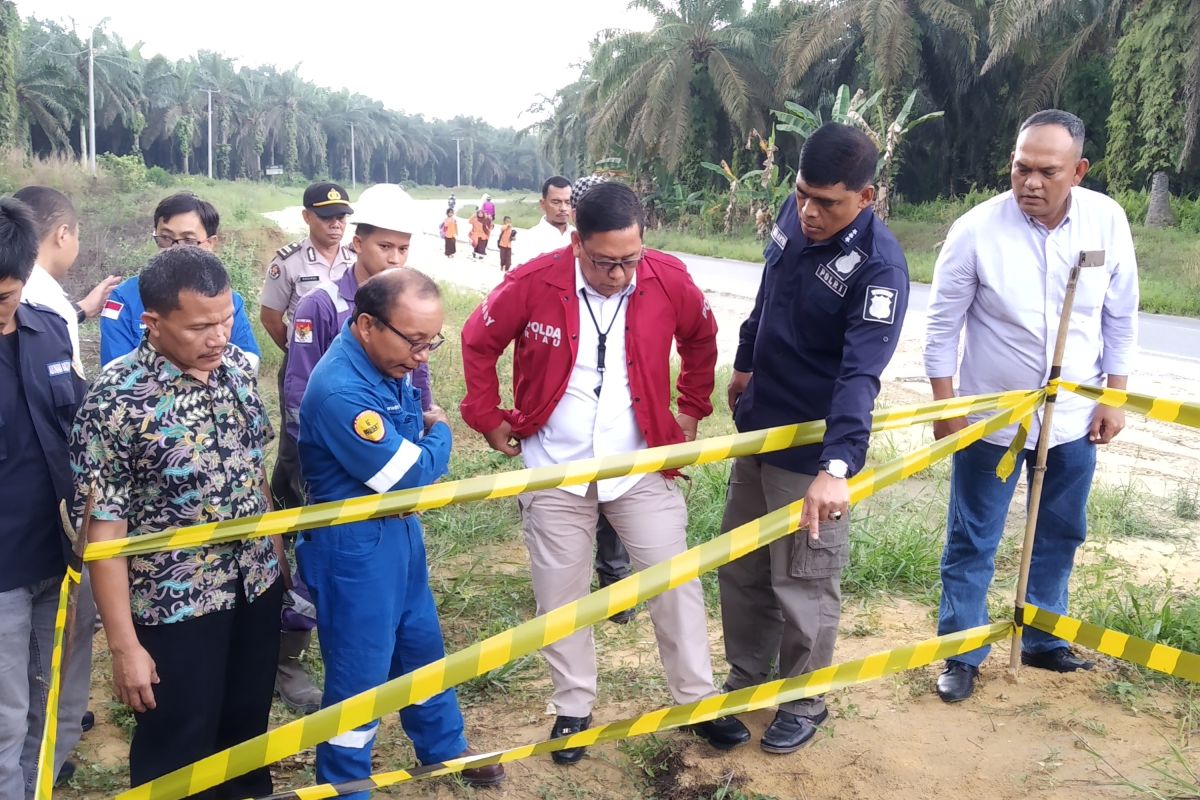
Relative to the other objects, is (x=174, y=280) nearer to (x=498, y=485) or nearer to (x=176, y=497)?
(x=176, y=497)

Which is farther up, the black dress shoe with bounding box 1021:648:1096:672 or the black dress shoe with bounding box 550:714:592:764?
the black dress shoe with bounding box 1021:648:1096:672

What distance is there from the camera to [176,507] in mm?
2264

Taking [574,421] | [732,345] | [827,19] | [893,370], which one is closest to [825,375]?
[574,421]

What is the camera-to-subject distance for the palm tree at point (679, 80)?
1121 inches

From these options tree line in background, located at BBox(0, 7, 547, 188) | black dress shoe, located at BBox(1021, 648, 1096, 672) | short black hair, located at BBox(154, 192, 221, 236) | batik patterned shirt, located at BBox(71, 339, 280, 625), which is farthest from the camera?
tree line in background, located at BBox(0, 7, 547, 188)

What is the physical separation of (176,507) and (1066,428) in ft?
8.67

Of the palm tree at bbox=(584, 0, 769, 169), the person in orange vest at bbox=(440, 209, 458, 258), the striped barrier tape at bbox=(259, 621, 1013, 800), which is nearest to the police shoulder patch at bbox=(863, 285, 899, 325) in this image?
the striped barrier tape at bbox=(259, 621, 1013, 800)

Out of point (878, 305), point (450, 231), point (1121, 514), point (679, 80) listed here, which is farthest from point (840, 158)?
point (679, 80)

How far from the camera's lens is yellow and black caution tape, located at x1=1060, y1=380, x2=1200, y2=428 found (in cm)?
266

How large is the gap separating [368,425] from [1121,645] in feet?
7.60

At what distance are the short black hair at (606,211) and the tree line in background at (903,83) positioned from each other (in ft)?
64.5

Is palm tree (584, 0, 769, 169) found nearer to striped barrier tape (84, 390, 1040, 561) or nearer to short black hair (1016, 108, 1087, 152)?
short black hair (1016, 108, 1087, 152)

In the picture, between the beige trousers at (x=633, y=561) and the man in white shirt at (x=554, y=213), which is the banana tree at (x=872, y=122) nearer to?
the man in white shirt at (x=554, y=213)

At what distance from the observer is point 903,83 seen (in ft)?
84.6
